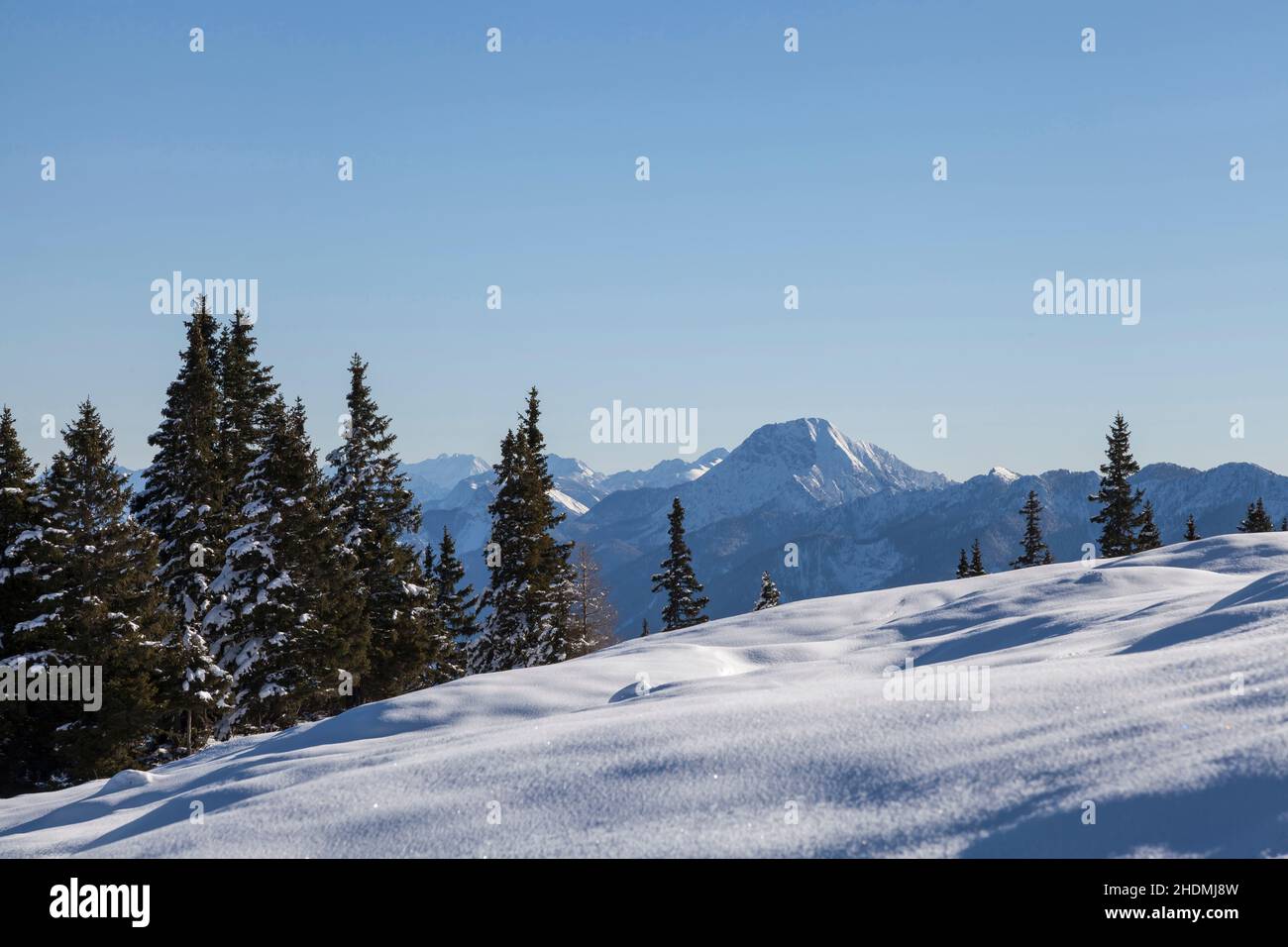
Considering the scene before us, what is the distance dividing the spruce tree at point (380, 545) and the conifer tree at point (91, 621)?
9635 millimetres

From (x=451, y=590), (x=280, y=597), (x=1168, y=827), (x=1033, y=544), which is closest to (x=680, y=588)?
(x=451, y=590)

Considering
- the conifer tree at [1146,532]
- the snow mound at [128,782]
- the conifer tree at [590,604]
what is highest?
the conifer tree at [1146,532]

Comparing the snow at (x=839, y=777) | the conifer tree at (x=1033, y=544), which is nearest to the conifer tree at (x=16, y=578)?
the snow at (x=839, y=777)

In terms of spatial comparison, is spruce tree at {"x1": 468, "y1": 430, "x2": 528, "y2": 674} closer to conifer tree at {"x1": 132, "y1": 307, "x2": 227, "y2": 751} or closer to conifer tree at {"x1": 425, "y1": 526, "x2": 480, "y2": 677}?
conifer tree at {"x1": 132, "y1": 307, "x2": 227, "y2": 751}

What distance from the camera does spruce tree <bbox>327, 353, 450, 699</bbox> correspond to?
41656mm

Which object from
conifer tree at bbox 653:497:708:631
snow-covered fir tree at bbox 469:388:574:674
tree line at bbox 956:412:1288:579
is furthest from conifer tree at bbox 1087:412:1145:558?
snow-covered fir tree at bbox 469:388:574:674

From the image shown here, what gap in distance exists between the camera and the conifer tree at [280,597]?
3394 centimetres

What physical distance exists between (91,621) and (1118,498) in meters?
55.1

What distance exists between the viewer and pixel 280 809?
23.2 ft

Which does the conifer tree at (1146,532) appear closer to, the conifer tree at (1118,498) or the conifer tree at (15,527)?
the conifer tree at (1118,498)

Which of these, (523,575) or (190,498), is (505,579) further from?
(190,498)
